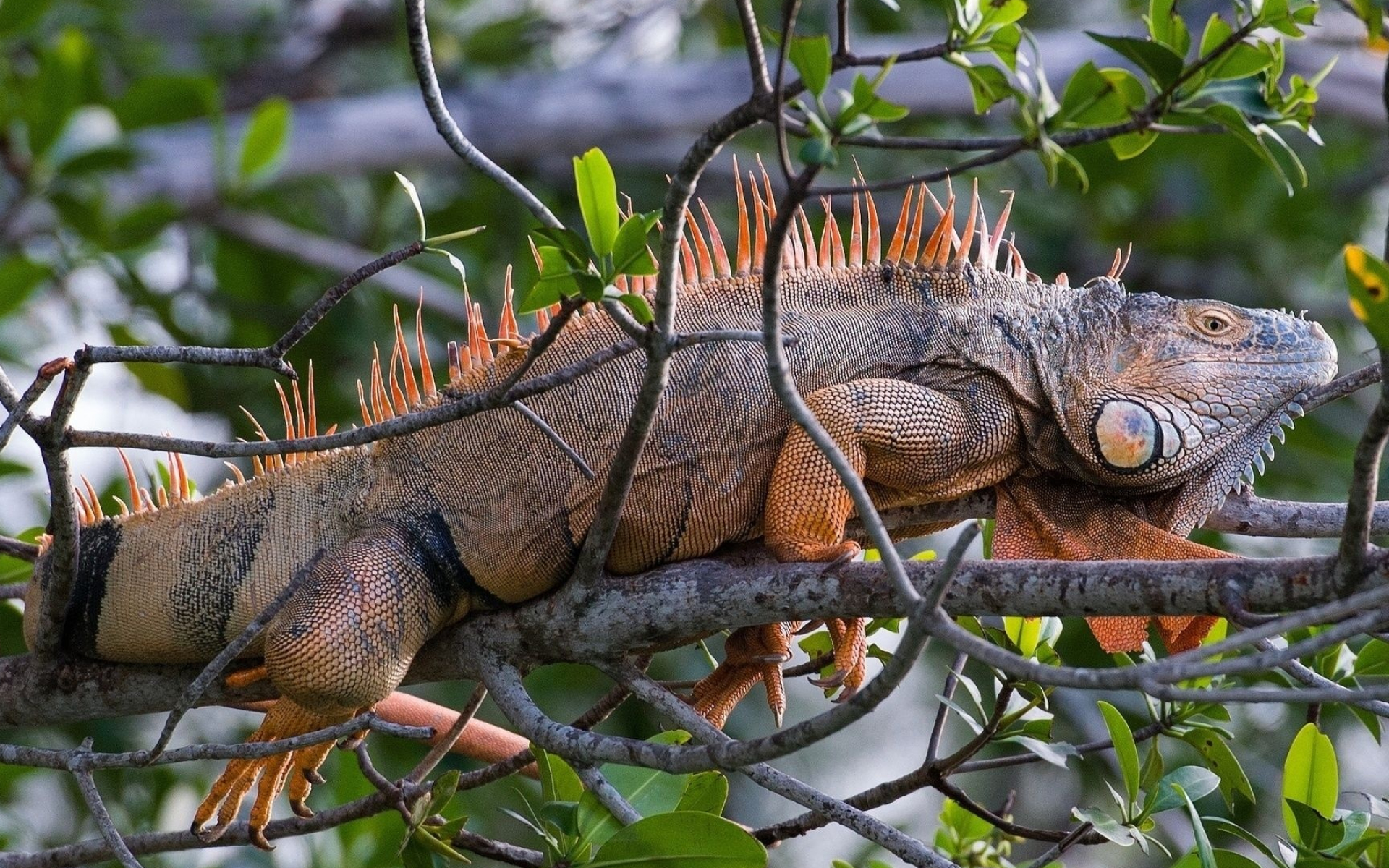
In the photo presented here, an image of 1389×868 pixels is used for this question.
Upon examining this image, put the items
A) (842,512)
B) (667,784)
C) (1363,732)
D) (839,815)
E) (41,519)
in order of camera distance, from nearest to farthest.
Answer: (839,815)
(667,784)
(842,512)
(41,519)
(1363,732)

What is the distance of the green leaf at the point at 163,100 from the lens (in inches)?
296

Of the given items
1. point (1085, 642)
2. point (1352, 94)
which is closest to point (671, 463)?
point (1085, 642)

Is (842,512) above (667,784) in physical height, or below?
above

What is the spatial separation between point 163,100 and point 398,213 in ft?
Result: 8.10

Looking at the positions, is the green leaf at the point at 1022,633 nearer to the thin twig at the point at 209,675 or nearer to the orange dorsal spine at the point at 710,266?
the orange dorsal spine at the point at 710,266

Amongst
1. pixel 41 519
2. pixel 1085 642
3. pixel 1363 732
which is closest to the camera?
pixel 1085 642

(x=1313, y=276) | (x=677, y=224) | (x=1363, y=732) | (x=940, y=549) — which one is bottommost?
(x=1363, y=732)

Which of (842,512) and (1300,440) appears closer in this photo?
(842,512)

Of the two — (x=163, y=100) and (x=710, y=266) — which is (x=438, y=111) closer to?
(x=710, y=266)

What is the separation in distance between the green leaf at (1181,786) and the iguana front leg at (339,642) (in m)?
2.04

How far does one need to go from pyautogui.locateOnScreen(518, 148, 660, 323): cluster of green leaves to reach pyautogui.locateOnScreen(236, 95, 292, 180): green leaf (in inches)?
197

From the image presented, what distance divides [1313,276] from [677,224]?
28.3 feet

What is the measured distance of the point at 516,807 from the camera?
8.74m

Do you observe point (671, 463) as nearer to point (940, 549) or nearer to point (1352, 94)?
point (940, 549)
